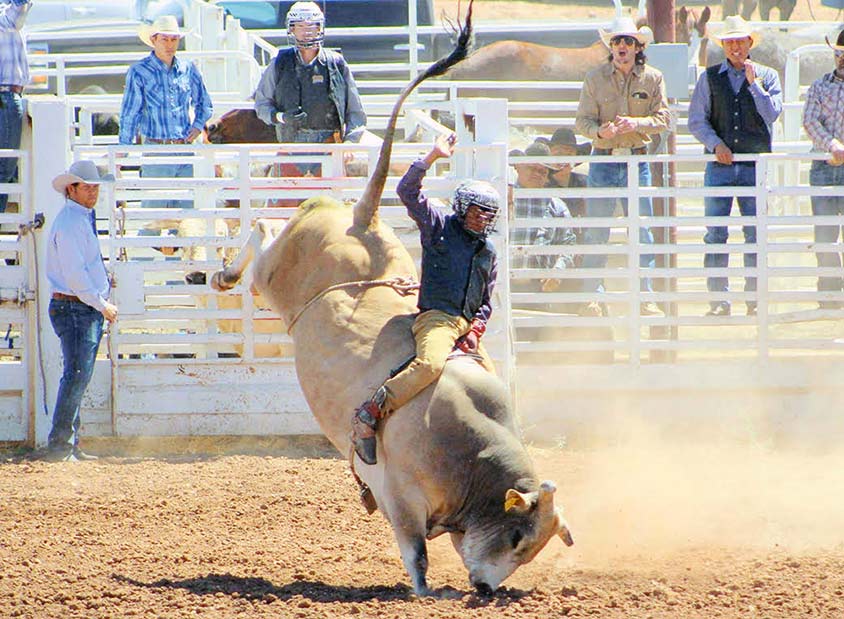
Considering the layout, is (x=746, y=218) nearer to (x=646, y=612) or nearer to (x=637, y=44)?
(x=637, y=44)

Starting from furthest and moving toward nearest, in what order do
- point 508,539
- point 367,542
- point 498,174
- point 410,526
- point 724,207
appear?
point 724,207 < point 498,174 < point 367,542 < point 410,526 < point 508,539

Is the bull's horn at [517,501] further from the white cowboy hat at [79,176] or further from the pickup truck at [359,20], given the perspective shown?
the pickup truck at [359,20]

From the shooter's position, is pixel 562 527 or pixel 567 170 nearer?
pixel 562 527

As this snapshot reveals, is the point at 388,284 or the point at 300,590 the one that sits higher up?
the point at 388,284

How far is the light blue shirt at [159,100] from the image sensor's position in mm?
10641

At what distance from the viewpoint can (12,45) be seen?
1058cm

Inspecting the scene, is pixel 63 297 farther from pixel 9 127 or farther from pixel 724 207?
pixel 724 207

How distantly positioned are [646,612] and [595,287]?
5.41 meters

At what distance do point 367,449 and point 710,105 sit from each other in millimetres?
5227

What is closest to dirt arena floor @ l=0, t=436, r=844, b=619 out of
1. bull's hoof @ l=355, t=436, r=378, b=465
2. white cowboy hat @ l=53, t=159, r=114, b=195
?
bull's hoof @ l=355, t=436, r=378, b=465

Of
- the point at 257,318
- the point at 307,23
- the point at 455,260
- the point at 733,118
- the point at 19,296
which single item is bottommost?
the point at 257,318

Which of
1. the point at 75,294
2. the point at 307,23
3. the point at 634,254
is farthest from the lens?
the point at 307,23

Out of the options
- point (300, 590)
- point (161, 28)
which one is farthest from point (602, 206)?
point (300, 590)

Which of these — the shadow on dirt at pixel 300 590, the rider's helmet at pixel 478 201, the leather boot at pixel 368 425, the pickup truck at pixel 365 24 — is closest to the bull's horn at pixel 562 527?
the shadow on dirt at pixel 300 590
